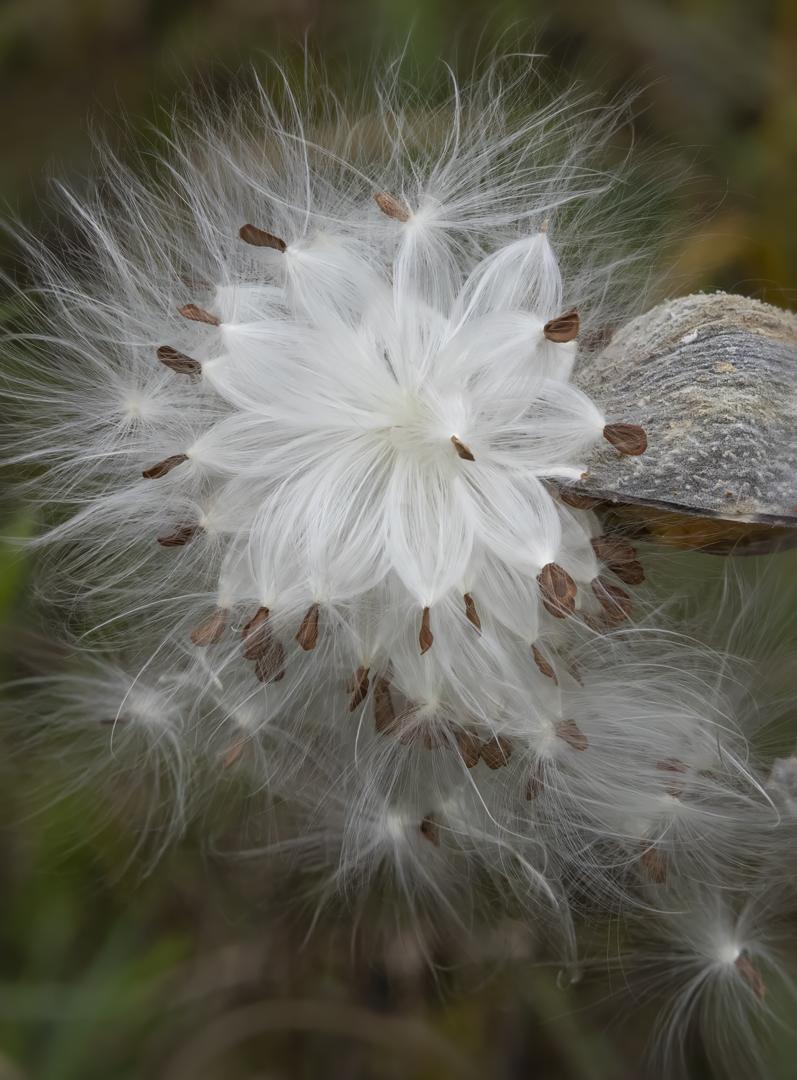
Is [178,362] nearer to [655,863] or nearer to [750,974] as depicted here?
[655,863]

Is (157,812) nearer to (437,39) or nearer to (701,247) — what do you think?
(701,247)

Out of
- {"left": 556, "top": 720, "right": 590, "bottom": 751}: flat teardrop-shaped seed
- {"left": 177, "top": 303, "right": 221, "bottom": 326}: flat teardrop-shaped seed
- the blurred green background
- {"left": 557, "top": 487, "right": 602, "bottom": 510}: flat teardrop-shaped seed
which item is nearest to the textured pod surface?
{"left": 557, "top": 487, "right": 602, "bottom": 510}: flat teardrop-shaped seed

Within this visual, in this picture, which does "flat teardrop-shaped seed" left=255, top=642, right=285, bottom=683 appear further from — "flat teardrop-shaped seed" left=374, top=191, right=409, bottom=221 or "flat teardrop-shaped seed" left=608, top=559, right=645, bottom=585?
"flat teardrop-shaped seed" left=374, top=191, right=409, bottom=221

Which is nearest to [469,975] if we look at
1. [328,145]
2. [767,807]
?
[767,807]

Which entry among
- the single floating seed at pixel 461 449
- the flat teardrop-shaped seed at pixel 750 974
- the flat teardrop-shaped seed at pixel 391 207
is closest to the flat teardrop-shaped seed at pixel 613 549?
the single floating seed at pixel 461 449

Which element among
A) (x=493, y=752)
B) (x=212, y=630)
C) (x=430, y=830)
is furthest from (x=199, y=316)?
(x=430, y=830)
